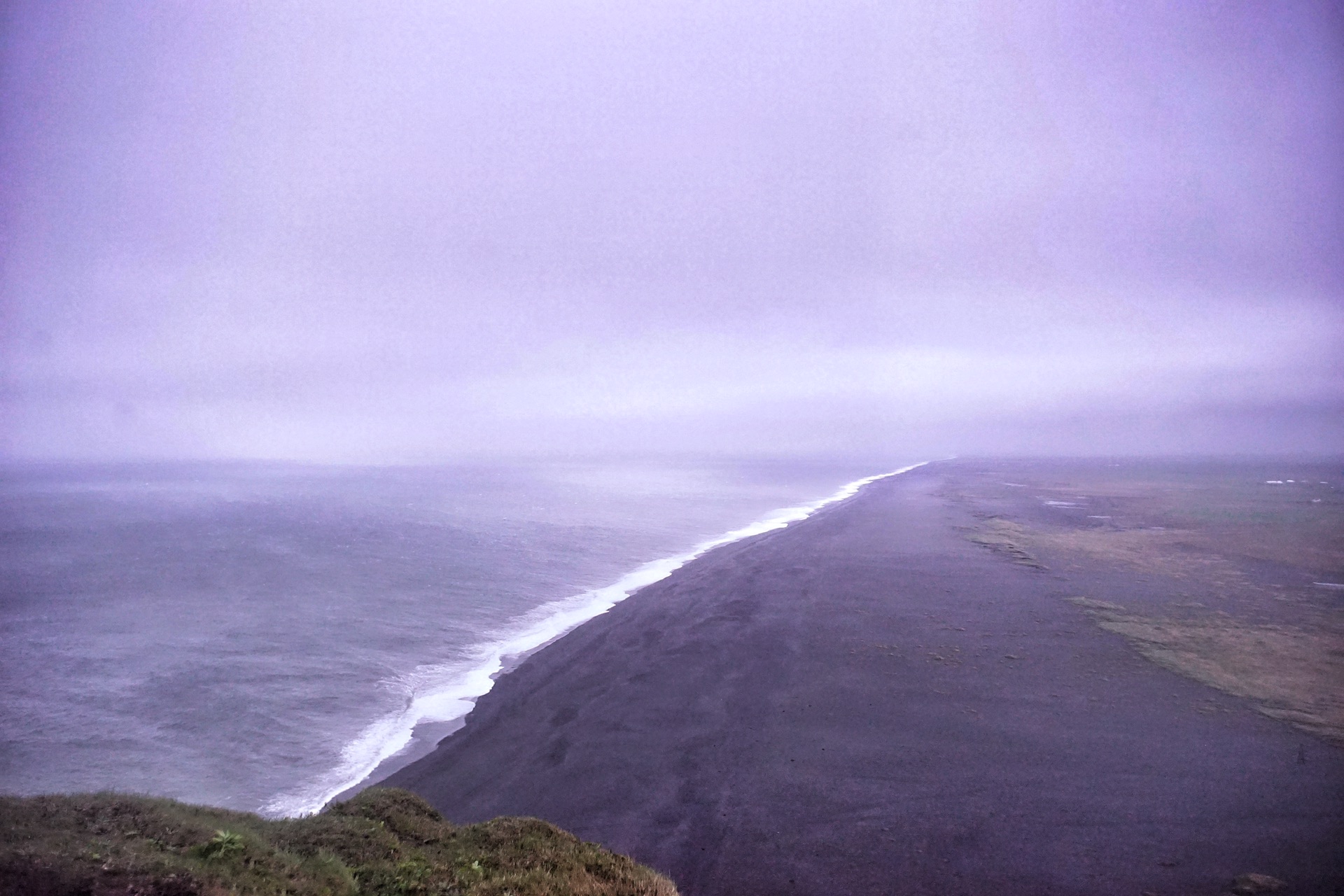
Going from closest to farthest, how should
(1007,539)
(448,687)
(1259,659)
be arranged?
(1259,659), (448,687), (1007,539)

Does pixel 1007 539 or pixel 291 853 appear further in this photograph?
pixel 1007 539

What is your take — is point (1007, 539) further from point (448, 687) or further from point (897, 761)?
Answer: point (448, 687)

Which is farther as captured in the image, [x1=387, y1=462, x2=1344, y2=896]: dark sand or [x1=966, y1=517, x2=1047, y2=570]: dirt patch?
[x1=966, y1=517, x2=1047, y2=570]: dirt patch

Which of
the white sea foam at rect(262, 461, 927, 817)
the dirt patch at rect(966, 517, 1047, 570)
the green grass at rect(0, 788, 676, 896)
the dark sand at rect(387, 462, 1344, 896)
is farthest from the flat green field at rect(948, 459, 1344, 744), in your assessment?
the white sea foam at rect(262, 461, 927, 817)

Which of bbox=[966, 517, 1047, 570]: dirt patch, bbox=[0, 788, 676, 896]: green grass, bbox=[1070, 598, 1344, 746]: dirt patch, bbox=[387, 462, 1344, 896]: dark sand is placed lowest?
bbox=[387, 462, 1344, 896]: dark sand

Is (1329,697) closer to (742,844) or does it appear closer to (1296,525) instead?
(742,844)

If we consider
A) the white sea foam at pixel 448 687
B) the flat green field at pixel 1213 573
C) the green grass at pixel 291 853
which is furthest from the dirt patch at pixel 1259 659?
the white sea foam at pixel 448 687

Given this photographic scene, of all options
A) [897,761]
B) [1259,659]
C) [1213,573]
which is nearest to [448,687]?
[897,761]

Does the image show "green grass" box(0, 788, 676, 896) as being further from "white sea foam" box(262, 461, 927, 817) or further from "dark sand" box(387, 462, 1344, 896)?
"white sea foam" box(262, 461, 927, 817)

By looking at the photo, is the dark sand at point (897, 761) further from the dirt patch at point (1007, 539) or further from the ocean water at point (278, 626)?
the dirt patch at point (1007, 539)
